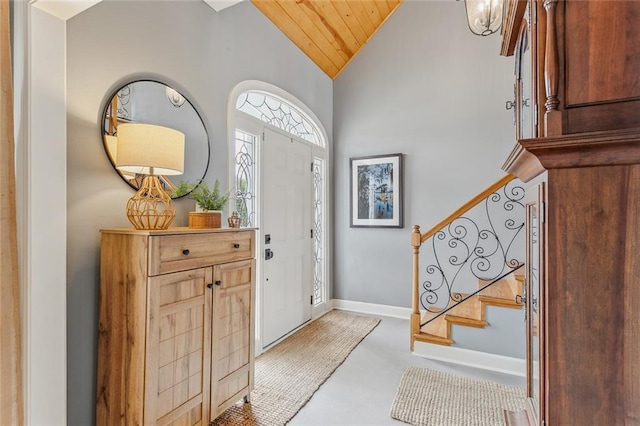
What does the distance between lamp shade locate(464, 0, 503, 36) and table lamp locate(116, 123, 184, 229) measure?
5.96 ft

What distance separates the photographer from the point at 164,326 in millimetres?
1574

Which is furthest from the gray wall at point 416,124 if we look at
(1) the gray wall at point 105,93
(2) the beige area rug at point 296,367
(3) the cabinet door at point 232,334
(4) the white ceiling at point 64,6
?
(4) the white ceiling at point 64,6

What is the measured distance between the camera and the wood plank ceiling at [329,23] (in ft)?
10.5

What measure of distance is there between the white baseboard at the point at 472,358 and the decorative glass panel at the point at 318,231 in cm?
153

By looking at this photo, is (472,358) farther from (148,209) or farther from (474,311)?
(148,209)

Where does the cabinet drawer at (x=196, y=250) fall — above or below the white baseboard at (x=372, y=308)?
above

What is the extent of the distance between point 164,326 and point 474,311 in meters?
2.73

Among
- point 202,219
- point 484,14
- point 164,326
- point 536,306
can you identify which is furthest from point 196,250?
point 484,14

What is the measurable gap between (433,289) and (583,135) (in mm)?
3461

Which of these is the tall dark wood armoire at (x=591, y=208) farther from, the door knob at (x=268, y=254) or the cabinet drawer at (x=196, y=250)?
the door knob at (x=268, y=254)

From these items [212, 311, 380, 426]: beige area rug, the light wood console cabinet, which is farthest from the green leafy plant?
[212, 311, 380, 426]: beige area rug

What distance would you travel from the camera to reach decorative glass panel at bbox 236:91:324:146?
9.72 ft

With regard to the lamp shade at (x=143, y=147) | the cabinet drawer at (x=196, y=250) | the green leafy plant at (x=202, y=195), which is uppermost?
the lamp shade at (x=143, y=147)

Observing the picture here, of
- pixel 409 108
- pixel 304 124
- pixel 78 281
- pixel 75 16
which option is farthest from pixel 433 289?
pixel 75 16
